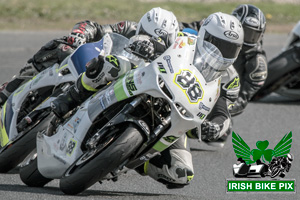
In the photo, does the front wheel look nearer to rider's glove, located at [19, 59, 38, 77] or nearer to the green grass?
rider's glove, located at [19, 59, 38, 77]

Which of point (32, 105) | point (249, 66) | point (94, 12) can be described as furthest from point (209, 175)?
point (94, 12)

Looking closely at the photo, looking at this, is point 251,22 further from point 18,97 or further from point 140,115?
point 140,115

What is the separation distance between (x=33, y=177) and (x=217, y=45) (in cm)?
181

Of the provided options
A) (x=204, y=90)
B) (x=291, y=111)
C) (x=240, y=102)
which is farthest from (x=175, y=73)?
(x=291, y=111)

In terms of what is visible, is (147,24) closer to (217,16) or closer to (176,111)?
(217,16)

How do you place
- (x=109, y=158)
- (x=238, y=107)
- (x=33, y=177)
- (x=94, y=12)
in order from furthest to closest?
1. (x=94, y=12)
2. (x=238, y=107)
3. (x=33, y=177)
4. (x=109, y=158)

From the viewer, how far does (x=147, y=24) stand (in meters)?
7.19

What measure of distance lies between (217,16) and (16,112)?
2.25 metres

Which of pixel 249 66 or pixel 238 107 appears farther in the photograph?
pixel 249 66

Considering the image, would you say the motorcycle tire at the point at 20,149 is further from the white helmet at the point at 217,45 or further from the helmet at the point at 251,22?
the helmet at the point at 251,22

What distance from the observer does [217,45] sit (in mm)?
5750

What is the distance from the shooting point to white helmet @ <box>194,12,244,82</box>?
18.7 feet

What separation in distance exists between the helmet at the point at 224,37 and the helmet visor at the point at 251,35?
3101mm

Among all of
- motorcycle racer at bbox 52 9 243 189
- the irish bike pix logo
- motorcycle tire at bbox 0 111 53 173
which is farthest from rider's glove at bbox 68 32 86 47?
the irish bike pix logo
